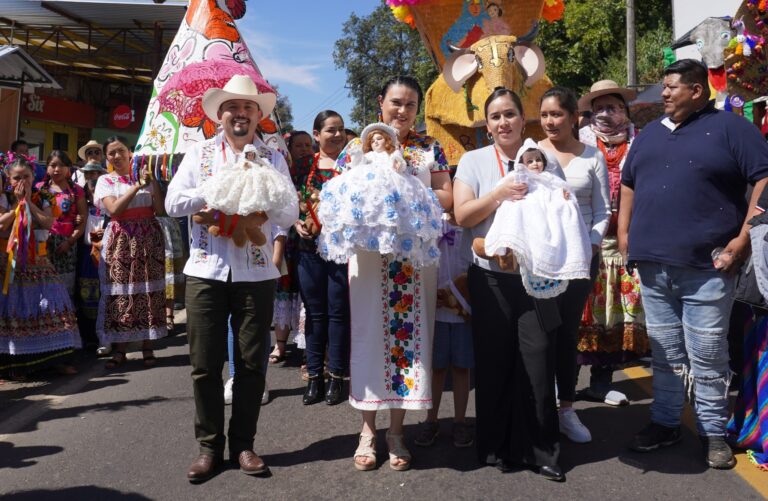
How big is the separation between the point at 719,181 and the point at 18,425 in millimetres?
4528

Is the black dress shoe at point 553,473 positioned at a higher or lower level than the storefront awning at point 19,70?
lower

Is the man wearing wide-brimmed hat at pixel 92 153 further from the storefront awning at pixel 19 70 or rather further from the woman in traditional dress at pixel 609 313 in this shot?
the woman in traditional dress at pixel 609 313

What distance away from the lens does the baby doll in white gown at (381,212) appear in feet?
10.3

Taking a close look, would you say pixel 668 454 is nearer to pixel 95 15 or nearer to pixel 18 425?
pixel 18 425

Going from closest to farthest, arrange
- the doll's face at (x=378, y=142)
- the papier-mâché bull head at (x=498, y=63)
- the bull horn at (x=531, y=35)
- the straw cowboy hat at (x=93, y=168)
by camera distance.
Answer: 1. the doll's face at (x=378, y=142)
2. the papier-mâché bull head at (x=498, y=63)
3. the bull horn at (x=531, y=35)
4. the straw cowboy hat at (x=93, y=168)

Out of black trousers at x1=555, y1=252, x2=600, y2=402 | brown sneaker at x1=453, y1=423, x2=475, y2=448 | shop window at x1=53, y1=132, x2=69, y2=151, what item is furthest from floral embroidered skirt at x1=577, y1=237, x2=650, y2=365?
shop window at x1=53, y1=132, x2=69, y2=151

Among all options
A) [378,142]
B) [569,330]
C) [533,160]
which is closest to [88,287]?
[378,142]

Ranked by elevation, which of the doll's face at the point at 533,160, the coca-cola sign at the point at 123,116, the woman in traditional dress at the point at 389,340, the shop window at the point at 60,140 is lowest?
the woman in traditional dress at the point at 389,340

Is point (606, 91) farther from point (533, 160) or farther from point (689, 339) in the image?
point (689, 339)

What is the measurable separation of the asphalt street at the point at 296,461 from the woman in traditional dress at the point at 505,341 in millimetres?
150

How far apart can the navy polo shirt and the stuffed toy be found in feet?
6.59

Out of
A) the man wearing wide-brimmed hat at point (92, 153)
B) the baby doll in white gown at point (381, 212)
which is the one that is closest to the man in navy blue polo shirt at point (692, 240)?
the baby doll in white gown at point (381, 212)

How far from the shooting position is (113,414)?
14.6ft

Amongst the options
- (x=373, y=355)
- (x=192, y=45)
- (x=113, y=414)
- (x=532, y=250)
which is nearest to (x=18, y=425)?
(x=113, y=414)
